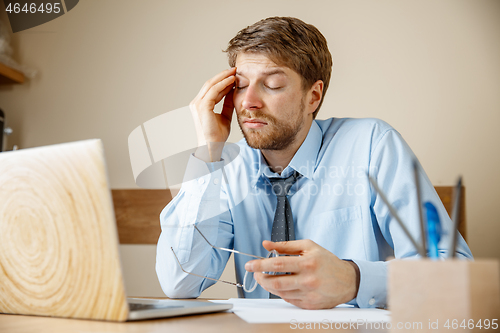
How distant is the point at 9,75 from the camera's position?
70.7 inches

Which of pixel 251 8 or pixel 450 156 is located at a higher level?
pixel 251 8

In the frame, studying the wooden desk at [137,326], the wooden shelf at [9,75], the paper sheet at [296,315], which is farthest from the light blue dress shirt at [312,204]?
the wooden shelf at [9,75]

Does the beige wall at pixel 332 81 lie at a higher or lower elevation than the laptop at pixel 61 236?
higher

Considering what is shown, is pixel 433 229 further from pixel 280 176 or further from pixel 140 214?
pixel 140 214

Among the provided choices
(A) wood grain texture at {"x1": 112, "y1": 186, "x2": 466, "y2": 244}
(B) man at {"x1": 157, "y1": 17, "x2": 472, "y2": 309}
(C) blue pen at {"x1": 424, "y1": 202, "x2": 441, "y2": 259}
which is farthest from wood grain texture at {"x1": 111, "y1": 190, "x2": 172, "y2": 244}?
(C) blue pen at {"x1": 424, "y1": 202, "x2": 441, "y2": 259}

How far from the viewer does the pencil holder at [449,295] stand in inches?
11.6

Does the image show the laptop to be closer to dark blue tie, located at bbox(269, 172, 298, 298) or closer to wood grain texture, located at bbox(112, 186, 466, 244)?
dark blue tie, located at bbox(269, 172, 298, 298)

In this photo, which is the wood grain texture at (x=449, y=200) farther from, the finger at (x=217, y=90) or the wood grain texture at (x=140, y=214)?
the wood grain texture at (x=140, y=214)

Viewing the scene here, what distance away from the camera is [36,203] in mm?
408

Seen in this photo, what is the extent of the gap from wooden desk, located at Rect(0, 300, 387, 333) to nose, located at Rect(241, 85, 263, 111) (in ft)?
2.18

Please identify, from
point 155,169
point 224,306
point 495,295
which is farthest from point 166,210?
point 495,295

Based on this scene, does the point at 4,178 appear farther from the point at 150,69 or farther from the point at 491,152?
the point at 491,152

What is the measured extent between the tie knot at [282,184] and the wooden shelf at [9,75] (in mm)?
1485

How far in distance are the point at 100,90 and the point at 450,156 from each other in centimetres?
165
